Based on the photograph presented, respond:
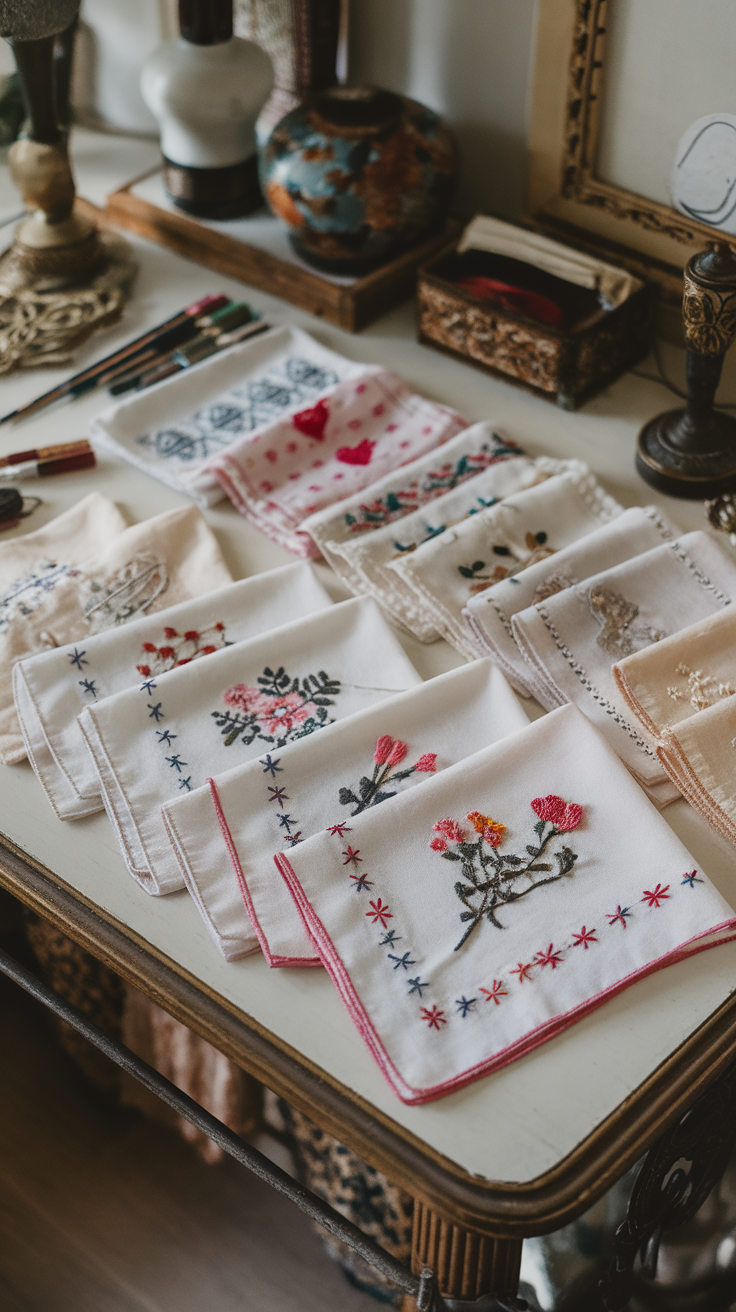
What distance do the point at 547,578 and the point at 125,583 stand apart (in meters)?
0.37

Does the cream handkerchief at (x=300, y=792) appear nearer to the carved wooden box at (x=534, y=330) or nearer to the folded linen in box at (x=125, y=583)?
the folded linen in box at (x=125, y=583)

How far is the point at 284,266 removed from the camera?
1377mm

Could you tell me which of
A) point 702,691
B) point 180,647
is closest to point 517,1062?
point 702,691

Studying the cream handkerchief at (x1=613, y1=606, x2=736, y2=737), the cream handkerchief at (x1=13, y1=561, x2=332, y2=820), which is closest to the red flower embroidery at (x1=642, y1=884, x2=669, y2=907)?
the cream handkerchief at (x1=613, y1=606, x2=736, y2=737)

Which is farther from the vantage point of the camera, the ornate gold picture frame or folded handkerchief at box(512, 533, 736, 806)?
the ornate gold picture frame

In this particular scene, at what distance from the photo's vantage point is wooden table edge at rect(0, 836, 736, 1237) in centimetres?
68

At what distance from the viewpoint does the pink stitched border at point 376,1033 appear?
0.72m

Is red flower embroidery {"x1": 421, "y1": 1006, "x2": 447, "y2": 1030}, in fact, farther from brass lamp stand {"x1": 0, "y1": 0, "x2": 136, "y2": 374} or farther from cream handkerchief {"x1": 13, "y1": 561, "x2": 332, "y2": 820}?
brass lamp stand {"x1": 0, "y1": 0, "x2": 136, "y2": 374}

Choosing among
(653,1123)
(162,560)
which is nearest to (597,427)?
(162,560)

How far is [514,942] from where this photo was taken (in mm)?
776

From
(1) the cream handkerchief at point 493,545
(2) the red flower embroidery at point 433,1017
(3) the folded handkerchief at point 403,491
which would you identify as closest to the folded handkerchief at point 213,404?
(3) the folded handkerchief at point 403,491

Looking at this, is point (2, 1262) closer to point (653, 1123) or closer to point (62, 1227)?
point (62, 1227)

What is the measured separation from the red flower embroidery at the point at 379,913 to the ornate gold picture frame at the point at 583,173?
80 cm

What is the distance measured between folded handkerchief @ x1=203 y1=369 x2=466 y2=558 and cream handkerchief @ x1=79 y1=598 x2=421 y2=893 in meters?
0.16
